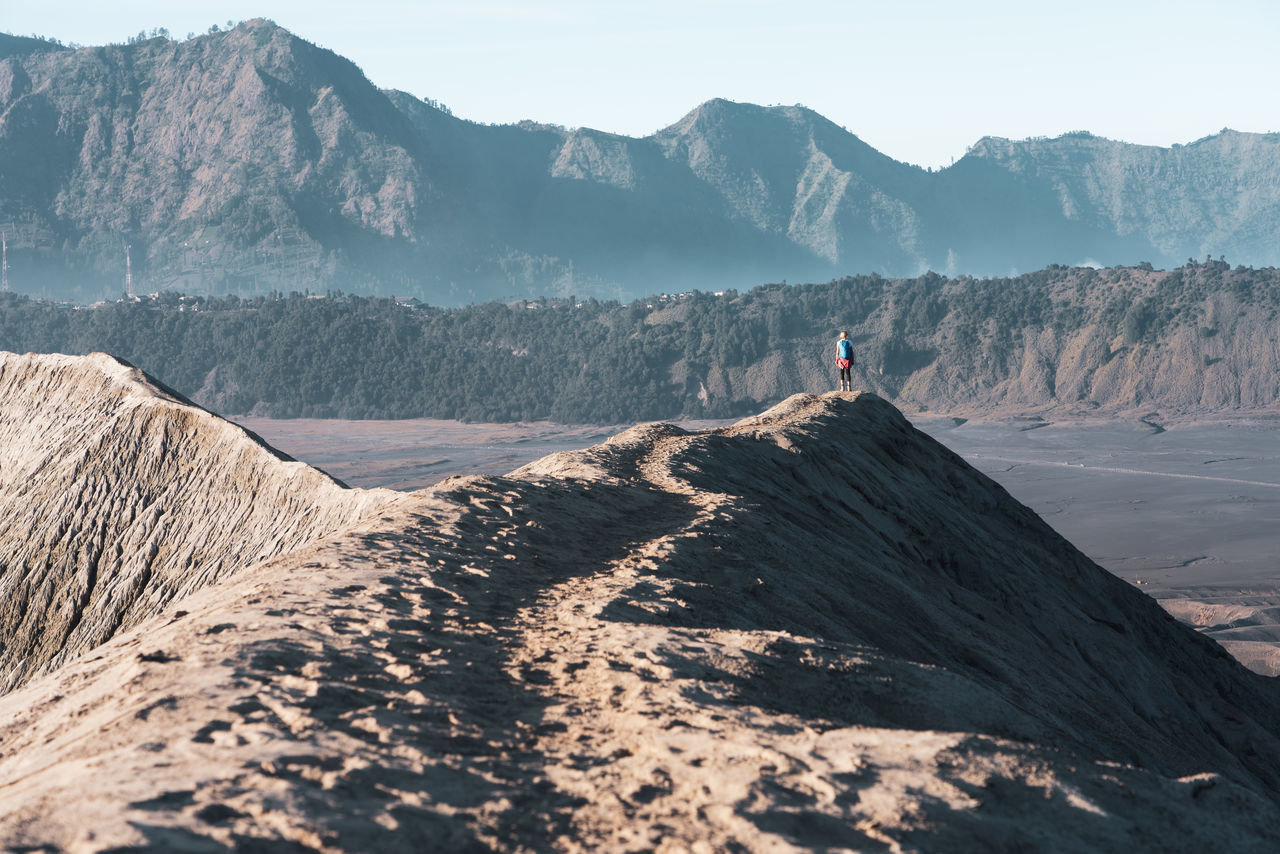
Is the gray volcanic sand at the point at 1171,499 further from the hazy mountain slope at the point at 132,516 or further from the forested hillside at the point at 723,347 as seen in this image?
the hazy mountain slope at the point at 132,516

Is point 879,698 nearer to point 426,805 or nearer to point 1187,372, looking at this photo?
Answer: point 426,805

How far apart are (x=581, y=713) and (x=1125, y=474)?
65.5 meters

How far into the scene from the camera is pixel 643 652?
764 cm

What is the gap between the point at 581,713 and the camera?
6781 millimetres

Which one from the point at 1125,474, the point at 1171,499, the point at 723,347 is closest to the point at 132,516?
the point at 1171,499

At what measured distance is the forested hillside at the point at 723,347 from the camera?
89.6 metres

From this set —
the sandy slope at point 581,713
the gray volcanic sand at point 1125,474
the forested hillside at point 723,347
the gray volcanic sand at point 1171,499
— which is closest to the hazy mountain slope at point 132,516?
the sandy slope at point 581,713

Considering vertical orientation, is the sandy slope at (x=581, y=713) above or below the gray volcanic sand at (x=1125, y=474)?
above

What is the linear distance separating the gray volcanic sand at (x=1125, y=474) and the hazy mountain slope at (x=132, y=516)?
24.5 m

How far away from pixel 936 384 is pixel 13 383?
79663mm

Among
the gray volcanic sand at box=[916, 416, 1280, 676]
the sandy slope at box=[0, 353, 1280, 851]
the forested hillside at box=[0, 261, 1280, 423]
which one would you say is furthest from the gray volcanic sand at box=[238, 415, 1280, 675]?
the sandy slope at box=[0, 353, 1280, 851]

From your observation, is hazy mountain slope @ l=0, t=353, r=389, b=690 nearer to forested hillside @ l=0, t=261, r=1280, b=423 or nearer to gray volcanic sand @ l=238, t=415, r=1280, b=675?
gray volcanic sand @ l=238, t=415, r=1280, b=675

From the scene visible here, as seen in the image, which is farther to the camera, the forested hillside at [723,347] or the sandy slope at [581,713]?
the forested hillside at [723,347]

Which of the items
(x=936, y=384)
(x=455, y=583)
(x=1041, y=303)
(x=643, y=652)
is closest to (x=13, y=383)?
(x=455, y=583)
